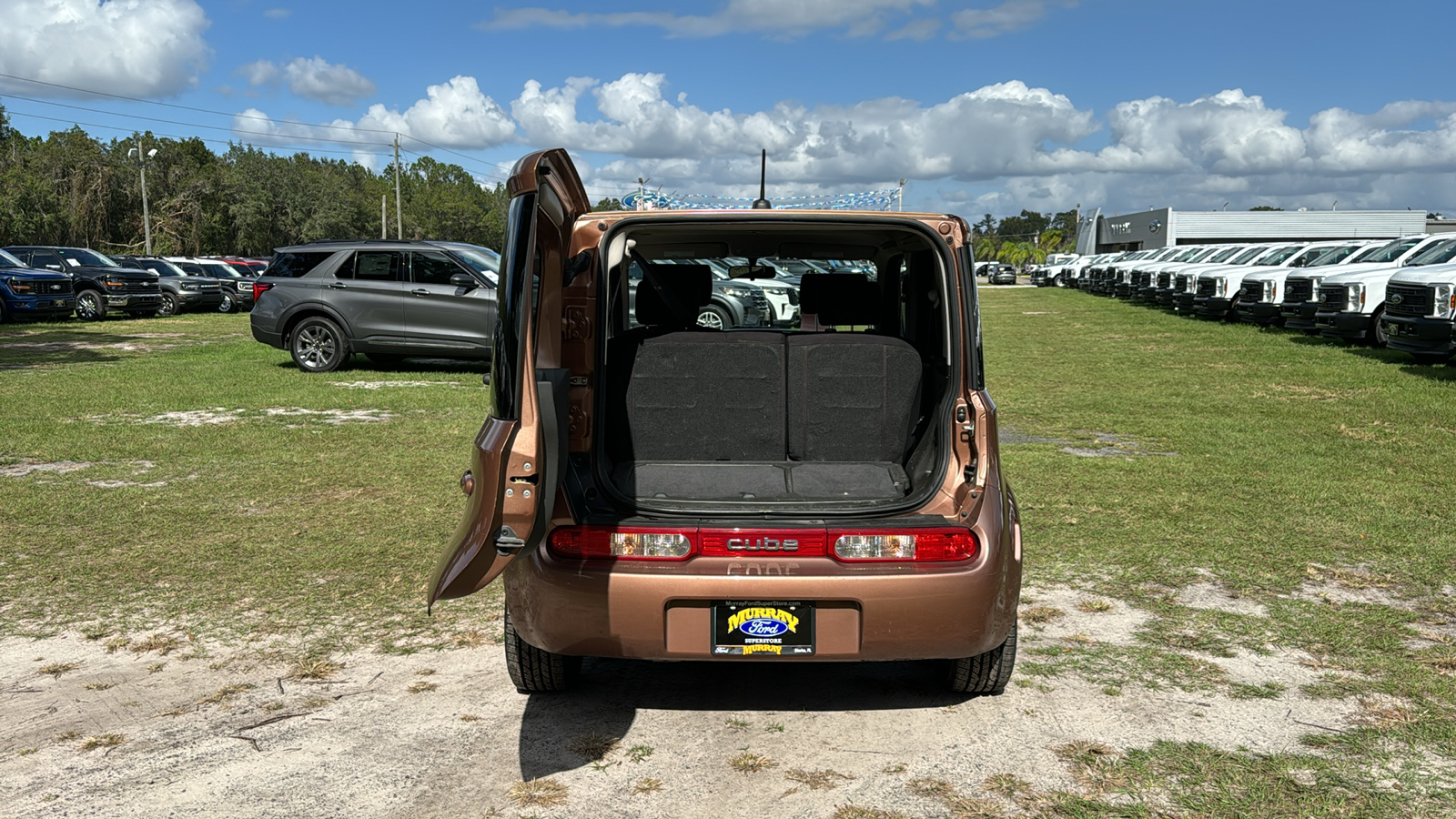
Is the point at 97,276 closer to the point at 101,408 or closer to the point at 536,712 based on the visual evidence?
the point at 101,408

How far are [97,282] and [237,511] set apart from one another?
72.9 ft

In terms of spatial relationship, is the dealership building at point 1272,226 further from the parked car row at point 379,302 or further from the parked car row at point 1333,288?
the parked car row at point 379,302

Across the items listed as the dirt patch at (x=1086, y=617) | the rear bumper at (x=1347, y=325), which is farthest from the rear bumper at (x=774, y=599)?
the rear bumper at (x=1347, y=325)

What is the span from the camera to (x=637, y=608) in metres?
3.72

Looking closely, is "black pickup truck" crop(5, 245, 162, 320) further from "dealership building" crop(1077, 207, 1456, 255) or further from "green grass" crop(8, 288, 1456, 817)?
"dealership building" crop(1077, 207, 1456, 255)

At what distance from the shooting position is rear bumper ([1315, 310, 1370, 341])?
17.7 meters

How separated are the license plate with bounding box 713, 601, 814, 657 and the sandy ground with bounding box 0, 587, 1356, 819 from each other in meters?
0.35

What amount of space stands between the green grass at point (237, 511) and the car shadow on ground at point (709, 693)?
897 mm

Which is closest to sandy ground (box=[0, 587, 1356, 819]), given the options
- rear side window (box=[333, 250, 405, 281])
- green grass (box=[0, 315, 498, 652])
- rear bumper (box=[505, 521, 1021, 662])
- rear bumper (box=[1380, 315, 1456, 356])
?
rear bumper (box=[505, 521, 1021, 662])

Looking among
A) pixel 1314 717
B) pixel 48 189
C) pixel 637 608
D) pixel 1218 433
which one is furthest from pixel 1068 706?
pixel 48 189

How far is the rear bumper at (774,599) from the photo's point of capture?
371cm

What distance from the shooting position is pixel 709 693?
172 inches

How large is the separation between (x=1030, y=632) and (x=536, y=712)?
6.90 ft

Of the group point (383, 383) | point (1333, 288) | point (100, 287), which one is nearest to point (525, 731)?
point (383, 383)
